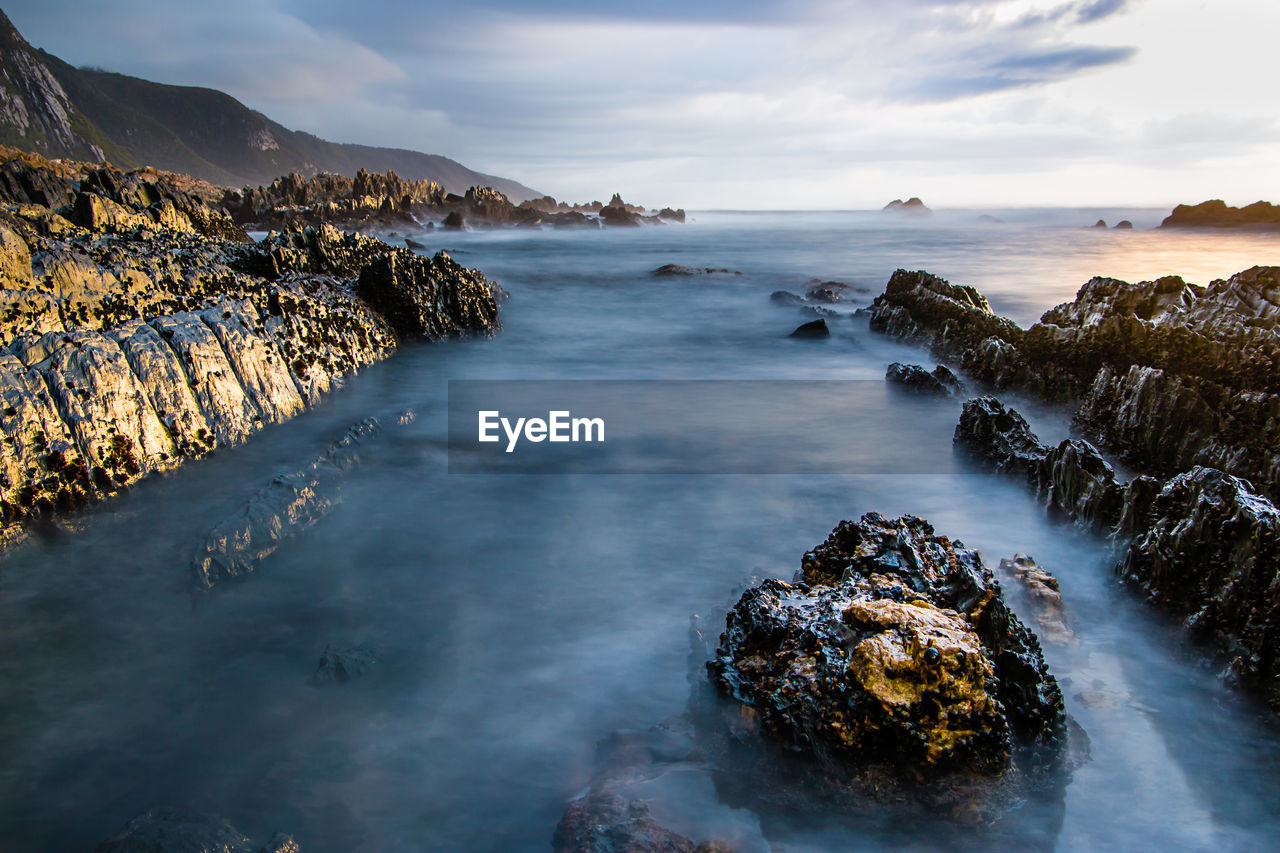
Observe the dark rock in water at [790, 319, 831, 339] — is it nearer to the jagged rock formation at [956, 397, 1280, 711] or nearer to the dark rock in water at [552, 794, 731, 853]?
the jagged rock formation at [956, 397, 1280, 711]

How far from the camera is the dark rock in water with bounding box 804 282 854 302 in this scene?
21078 mm

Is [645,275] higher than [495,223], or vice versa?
[495,223]

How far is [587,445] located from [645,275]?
1907cm

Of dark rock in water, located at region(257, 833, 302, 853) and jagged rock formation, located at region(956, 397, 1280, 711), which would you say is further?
jagged rock formation, located at region(956, 397, 1280, 711)

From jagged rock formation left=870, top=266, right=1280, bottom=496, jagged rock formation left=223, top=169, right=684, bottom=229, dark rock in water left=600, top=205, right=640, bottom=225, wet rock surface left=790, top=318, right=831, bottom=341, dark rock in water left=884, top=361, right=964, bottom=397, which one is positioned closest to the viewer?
jagged rock formation left=870, top=266, right=1280, bottom=496

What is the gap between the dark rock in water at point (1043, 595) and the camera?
4.58 meters

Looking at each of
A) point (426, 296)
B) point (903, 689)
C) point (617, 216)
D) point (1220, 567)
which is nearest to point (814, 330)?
point (426, 296)

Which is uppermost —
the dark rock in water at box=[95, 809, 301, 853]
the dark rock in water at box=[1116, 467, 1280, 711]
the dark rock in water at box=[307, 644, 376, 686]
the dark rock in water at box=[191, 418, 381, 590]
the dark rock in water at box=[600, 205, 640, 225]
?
the dark rock in water at box=[600, 205, 640, 225]

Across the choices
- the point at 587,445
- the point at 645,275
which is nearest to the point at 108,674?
the point at 587,445

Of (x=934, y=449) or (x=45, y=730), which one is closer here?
(x=45, y=730)

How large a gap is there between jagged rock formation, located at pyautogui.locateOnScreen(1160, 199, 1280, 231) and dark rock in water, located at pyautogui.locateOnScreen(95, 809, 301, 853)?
5410 cm

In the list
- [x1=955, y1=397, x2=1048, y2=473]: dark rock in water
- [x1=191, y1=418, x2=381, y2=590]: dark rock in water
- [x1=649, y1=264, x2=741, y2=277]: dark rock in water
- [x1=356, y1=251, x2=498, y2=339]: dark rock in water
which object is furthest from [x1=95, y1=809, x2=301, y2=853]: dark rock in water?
[x1=649, y1=264, x2=741, y2=277]: dark rock in water

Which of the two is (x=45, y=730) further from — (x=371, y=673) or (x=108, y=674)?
(x=371, y=673)

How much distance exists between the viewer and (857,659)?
11.3 feet
